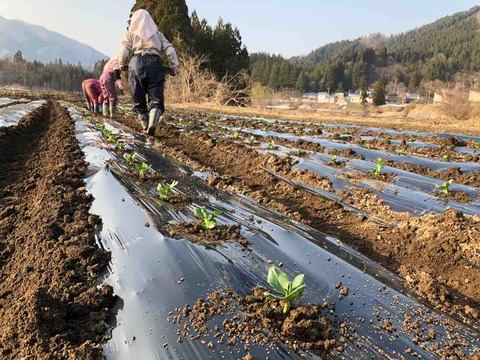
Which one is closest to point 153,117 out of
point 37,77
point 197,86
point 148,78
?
point 148,78

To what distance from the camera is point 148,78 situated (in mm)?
6137

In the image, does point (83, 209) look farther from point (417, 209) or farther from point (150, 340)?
point (417, 209)

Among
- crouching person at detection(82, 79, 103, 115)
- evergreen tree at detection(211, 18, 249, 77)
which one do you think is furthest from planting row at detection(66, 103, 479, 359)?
evergreen tree at detection(211, 18, 249, 77)

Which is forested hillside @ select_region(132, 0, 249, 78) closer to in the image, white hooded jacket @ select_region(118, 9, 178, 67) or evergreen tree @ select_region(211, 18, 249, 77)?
evergreen tree @ select_region(211, 18, 249, 77)

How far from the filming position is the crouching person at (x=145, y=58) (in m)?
5.93

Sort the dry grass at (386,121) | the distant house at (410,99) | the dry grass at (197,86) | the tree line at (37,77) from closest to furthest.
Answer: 1. the dry grass at (386,121)
2. the dry grass at (197,86)
3. the distant house at (410,99)
4. the tree line at (37,77)

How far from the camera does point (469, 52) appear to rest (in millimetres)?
100250

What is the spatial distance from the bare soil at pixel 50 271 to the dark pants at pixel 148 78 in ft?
9.04

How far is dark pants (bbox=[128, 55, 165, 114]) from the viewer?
5.99m

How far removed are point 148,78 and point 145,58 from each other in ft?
1.07

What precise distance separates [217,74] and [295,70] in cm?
7342

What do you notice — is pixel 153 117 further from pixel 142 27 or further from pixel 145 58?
pixel 142 27

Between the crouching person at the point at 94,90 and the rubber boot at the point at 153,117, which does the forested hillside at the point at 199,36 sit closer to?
the crouching person at the point at 94,90

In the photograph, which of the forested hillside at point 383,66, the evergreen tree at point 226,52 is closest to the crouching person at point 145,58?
the evergreen tree at point 226,52
